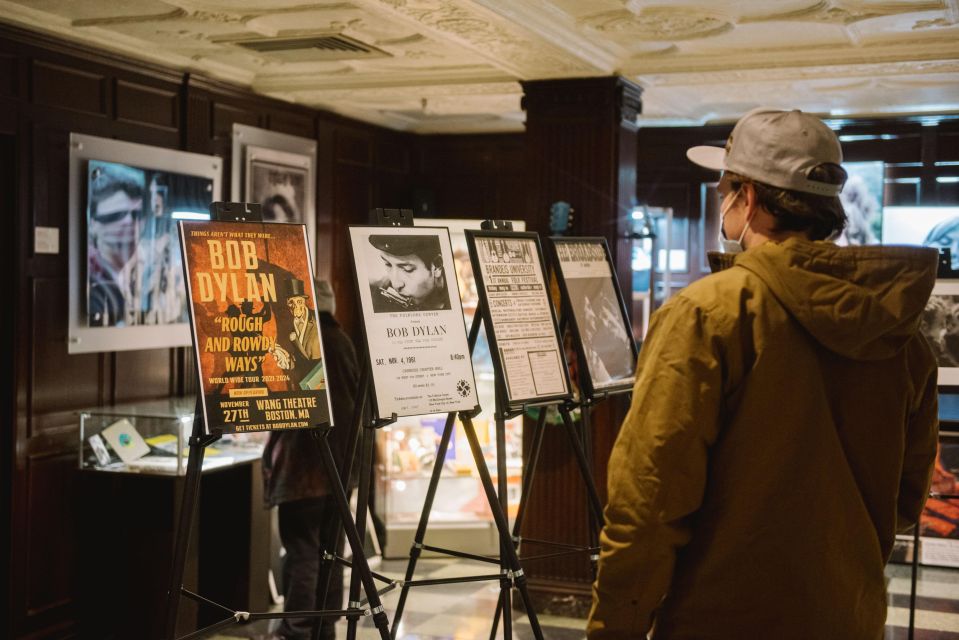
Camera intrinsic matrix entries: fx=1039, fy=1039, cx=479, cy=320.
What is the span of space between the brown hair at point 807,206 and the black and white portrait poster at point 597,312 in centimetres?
189

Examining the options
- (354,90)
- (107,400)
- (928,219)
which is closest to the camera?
(107,400)

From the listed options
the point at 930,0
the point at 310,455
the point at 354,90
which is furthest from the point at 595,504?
the point at 354,90

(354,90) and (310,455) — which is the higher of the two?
(354,90)

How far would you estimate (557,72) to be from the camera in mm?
5000

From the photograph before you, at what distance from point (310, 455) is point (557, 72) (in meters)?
2.20

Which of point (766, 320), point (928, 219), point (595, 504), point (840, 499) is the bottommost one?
point (595, 504)

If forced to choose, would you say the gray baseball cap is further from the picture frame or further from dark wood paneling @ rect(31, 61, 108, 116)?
the picture frame

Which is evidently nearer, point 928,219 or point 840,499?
point 840,499

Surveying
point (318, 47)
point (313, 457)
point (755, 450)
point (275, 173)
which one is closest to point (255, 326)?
point (313, 457)

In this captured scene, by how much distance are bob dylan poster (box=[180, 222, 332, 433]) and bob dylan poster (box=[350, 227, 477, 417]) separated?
0.58ft

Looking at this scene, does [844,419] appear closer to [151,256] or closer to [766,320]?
[766,320]

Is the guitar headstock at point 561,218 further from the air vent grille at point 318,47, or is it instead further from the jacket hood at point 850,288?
the jacket hood at point 850,288

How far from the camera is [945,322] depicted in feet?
13.9

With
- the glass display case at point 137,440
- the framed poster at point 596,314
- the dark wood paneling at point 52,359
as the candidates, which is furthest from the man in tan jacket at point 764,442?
the dark wood paneling at point 52,359
